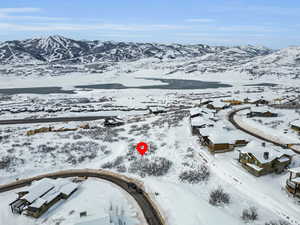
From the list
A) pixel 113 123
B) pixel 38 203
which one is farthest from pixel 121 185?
pixel 113 123

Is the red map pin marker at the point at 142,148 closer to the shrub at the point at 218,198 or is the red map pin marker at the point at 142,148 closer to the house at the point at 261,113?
the shrub at the point at 218,198

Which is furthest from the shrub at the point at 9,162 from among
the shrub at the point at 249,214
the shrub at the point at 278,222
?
the shrub at the point at 278,222

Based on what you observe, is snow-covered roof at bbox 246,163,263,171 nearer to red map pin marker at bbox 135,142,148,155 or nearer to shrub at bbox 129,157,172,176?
shrub at bbox 129,157,172,176

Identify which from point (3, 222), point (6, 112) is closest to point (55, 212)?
point (3, 222)

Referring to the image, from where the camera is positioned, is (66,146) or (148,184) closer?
(148,184)

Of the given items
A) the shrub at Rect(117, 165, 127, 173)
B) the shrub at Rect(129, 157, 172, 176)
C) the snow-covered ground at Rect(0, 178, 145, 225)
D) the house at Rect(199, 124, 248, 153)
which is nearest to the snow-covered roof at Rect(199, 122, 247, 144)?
the house at Rect(199, 124, 248, 153)

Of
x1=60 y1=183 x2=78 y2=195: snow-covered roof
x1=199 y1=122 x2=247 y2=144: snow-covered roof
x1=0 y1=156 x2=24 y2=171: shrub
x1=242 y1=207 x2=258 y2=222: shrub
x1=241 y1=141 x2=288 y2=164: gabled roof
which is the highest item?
x1=241 y1=141 x2=288 y2=164: gabled roof

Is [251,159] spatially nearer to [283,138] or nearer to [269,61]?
[283,138]

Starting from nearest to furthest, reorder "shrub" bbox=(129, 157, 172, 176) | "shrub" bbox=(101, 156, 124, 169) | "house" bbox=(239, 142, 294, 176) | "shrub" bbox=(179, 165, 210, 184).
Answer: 1. "house" bbox=(239, 142, 294, 176)
2. "shrub" bbox=(179, 165, 210, 184)
3. "shrub" bbox=(129, 157, 172, 176)
4. "shrub" bbox=(101, 156, 124, 169)
